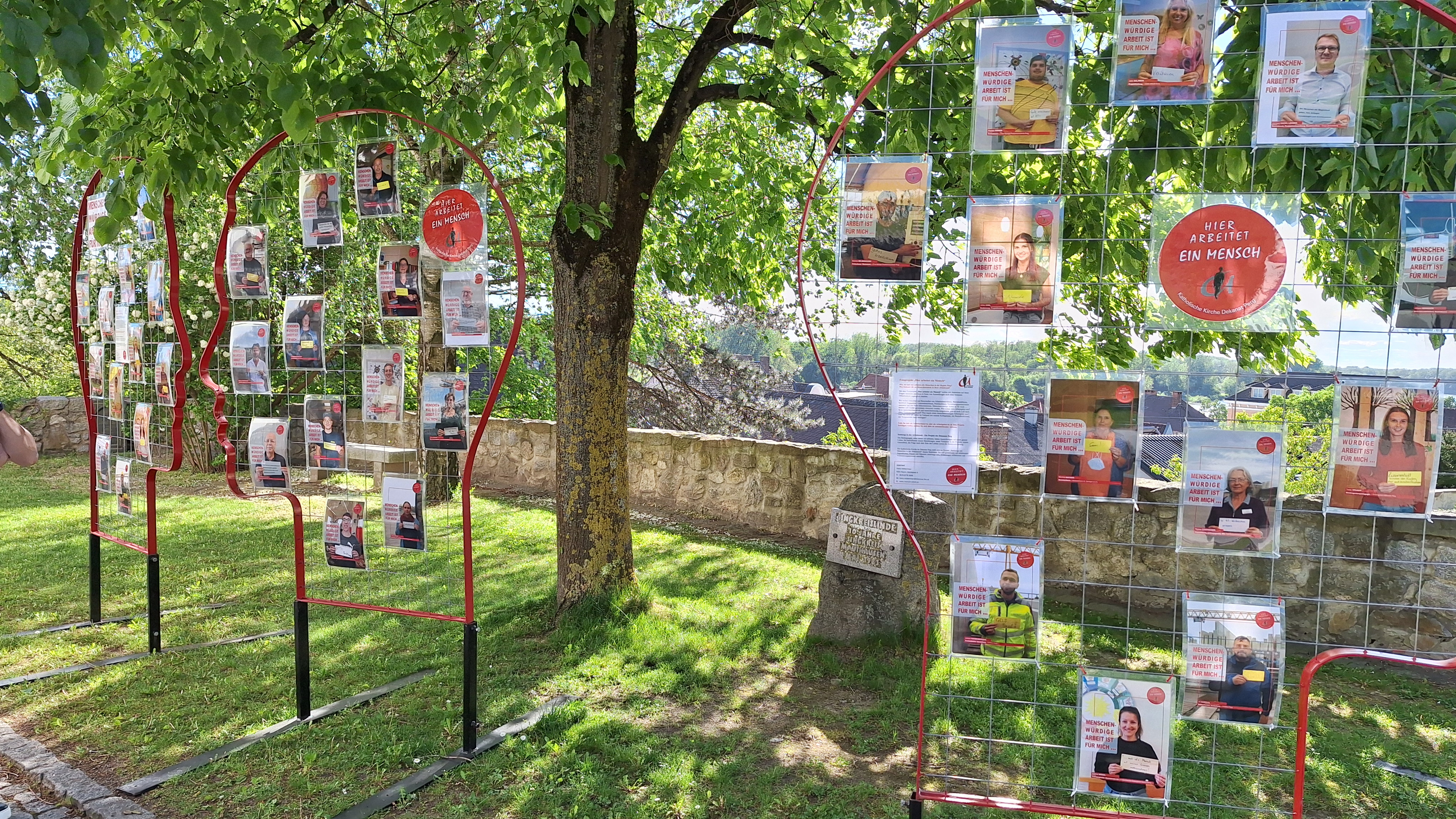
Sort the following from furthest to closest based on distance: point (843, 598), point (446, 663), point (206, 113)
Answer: point (843, 598) → point (446, 663) → point (206, 113)

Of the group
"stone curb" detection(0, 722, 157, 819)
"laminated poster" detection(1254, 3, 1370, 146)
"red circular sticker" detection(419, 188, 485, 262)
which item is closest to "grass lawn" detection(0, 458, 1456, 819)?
"stone curb" detection(0, 722, 157, 819)

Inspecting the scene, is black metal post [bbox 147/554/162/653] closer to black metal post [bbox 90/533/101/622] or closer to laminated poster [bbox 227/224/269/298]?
black metal post [bbox 90/533/101/622]

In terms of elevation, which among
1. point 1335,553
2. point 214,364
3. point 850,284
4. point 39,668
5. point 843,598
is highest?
point 850,284

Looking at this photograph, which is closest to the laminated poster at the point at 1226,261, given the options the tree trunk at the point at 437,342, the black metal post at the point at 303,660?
the black metal post at the point at 303,660

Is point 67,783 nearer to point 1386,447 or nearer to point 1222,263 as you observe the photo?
point 1222,263

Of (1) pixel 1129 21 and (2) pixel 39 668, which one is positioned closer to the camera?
(1) pixel 1129 21

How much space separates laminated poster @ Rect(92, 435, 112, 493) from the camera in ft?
17.7

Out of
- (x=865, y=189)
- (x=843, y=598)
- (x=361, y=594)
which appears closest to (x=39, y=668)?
(x=361, y=594)

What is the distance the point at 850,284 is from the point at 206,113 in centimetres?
456

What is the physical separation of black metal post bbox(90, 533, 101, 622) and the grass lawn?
202 mm

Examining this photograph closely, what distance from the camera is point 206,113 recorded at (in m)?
3.92

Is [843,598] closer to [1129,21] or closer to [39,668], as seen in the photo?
[1129,21]

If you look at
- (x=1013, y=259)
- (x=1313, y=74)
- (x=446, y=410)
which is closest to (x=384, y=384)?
(x=446, y=410)

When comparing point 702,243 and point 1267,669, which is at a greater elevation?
point 702,243
